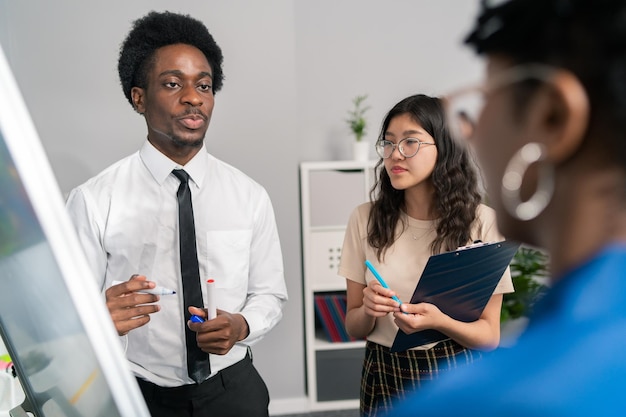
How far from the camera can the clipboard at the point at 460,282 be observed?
1329 mm

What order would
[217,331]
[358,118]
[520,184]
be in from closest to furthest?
[520,184], [217,331], [358,118]

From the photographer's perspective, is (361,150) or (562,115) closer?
(562,115)

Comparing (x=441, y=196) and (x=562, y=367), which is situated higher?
(x=562, y=367)

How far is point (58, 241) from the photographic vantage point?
514mm

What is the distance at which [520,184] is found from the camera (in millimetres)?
534

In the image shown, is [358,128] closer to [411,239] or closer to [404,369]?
[411,239]

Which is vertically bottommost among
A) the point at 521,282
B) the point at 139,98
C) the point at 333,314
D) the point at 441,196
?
the point at 333,314

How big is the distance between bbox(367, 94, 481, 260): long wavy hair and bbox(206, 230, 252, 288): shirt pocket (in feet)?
1.22

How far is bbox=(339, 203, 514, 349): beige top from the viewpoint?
61.7 inches

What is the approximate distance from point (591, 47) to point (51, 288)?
54 centimetres

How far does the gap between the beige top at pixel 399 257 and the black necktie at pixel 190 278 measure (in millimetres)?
401

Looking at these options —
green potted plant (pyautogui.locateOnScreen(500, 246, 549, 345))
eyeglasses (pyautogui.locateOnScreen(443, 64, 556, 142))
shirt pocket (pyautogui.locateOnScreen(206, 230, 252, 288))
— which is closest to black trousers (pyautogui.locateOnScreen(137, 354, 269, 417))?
shirt pocket (pyautogui.locateOnScreen(206, 230, 252, 288))

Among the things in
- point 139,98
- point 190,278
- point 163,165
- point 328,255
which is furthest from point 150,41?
point 328,255

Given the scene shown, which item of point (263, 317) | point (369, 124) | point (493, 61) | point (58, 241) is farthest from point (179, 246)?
point (369, 124)
